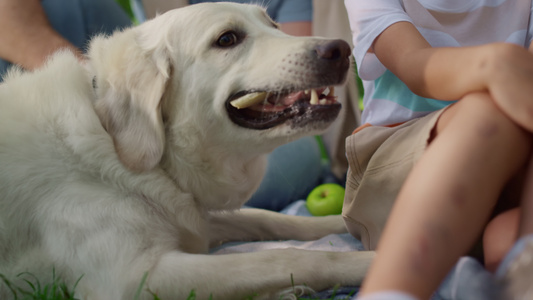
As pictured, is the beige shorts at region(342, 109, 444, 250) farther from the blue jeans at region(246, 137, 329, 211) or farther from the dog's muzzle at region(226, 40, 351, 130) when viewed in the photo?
the blue jeans at region(246, 137, 329, 211)

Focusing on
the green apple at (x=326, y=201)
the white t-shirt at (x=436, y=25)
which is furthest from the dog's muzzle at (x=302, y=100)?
the green apple at (x=326, y=201)

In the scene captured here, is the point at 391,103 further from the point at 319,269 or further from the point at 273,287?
the point at 273,287

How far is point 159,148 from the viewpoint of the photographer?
5.39 ft

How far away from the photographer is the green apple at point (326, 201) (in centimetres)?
260

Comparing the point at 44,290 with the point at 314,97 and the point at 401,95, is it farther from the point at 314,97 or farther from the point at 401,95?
the point at 401,95

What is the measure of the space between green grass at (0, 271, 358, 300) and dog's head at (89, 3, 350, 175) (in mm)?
413

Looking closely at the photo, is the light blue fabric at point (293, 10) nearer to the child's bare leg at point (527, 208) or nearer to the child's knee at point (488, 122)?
the child's knee at point (488, 122)

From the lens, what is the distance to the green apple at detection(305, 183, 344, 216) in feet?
8.53

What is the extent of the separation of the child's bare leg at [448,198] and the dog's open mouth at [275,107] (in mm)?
556

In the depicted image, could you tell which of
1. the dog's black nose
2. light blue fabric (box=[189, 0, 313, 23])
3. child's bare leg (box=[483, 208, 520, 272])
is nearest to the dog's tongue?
the dog's black nose

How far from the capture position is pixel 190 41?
171 centimetres

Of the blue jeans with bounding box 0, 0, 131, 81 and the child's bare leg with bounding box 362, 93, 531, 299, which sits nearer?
the child's bare leg with bounding box 362, 93, 531, 299

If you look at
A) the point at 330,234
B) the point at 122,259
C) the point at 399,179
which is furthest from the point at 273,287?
the point at 330,234

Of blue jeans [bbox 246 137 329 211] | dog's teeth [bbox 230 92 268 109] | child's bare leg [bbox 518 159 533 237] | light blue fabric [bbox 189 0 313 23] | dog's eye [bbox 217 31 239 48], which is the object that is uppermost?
dog's eye [bbox 217 31 239 48]
